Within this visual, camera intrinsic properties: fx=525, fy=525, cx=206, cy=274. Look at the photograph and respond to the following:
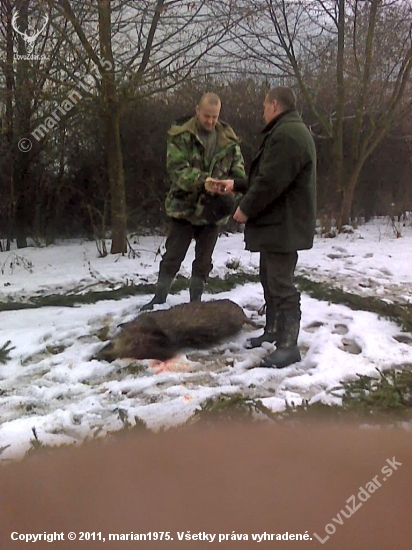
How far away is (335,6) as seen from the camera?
9.13m

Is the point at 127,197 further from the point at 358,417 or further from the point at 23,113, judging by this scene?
the point at 358,417

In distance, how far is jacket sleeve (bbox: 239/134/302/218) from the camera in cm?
330

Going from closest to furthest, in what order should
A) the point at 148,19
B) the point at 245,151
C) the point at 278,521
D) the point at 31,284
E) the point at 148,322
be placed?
the point at 278,521 → the point at 148,322 → the point at 31,284 → the point at 148,19 → the point at 245,151

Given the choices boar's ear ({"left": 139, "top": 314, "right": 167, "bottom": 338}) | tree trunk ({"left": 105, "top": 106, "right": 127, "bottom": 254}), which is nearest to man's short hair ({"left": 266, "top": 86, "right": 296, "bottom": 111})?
boar's ear ({"left": 139, "top": 314, "right": 167, "bottom": 338})

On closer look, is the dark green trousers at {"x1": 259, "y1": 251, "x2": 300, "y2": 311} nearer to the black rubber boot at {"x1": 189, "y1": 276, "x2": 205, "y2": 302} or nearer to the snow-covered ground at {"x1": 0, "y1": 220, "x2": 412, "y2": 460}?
the snow-covered ground at {"x1": 0, "y1": 220, "x2": 412, "y2": 460}

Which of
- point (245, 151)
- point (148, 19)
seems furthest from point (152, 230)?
point (148, 19)

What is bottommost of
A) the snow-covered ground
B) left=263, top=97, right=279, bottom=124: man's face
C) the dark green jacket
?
the snow-covered ground

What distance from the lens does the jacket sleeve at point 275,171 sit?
3305mm

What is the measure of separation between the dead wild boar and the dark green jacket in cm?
80

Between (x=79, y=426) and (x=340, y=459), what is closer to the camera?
(x=340, y=459)

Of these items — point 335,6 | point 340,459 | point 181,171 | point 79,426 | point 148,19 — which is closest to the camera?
point 340,459

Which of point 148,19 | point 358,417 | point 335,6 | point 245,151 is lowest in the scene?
point 358,417

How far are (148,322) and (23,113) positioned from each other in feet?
19.4

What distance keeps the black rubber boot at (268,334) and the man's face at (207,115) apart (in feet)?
5.27
